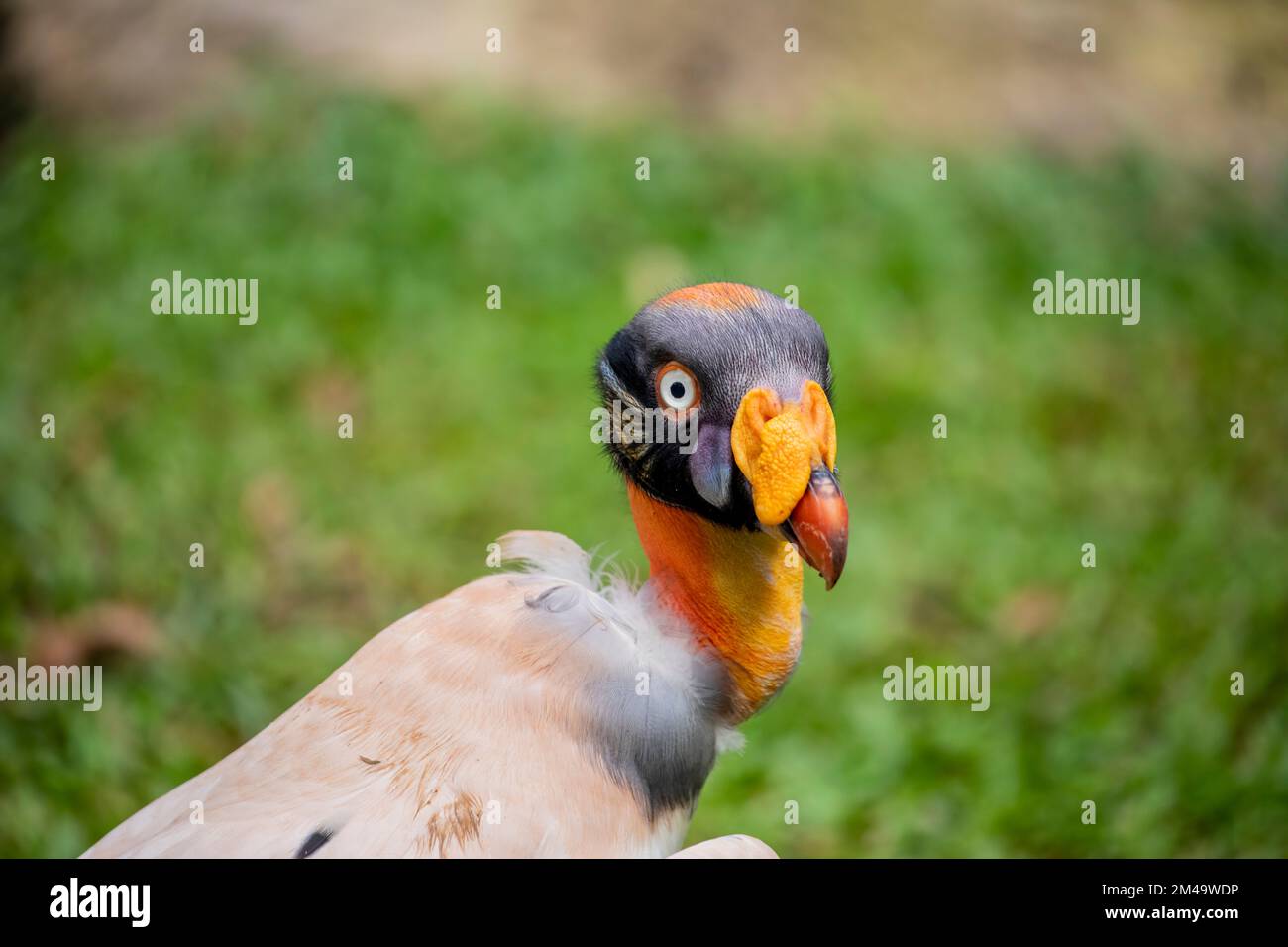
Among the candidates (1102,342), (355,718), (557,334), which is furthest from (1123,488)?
(355,718)

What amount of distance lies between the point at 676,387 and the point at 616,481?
329cm

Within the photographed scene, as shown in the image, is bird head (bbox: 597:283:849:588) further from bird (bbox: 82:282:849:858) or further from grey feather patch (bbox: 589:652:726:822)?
grey feather patch (bbox: 589:652:726:822)

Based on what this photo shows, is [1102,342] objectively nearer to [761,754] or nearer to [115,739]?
[761,754]

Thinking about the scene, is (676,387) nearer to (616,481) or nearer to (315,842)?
(315,842)

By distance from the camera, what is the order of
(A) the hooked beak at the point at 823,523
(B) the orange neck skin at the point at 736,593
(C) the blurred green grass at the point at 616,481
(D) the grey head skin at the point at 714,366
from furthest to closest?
(C) the blurred green grass at the point at 616,481 < (B) the orange neck skin at the point at 736,593 < (D) the grey head skin at the point at 714,366 < (A) the hooked beak at the point at 823,523

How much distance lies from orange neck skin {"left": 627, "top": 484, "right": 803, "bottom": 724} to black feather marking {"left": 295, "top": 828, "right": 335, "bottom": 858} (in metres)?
0.91

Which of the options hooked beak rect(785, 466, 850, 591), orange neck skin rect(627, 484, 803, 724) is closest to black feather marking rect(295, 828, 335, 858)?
Result: orange neck skin rect(627, 484, 803, 724)

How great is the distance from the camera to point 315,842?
2.42 meters

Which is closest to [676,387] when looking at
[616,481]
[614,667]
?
[614,667]

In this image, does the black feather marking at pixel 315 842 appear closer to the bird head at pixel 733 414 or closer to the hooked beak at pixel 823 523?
the bird head at pixel 733 414

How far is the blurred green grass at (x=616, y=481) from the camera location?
15.1 ft

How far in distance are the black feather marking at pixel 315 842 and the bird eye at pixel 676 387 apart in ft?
→ 3.78

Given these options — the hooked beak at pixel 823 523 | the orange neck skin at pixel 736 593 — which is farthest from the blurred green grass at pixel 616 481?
the hooked beak at pixel 823 523
